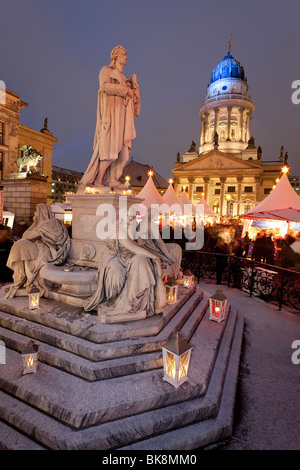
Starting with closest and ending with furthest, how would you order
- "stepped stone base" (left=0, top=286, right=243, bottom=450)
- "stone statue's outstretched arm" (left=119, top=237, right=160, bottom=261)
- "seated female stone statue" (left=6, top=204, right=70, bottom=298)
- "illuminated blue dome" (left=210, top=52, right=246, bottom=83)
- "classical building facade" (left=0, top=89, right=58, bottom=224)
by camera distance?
1. "stepped stone base" (left=0, top=286, right=243, bottom=450)
2. "stone statue's outstretched arm" (left=119, top=237, right=160, bottom=261)
3. "seated female stone statue" (left=6, top=204, right=70, bottom=298)
4. "classical building facade" (left=0, top=89, right=58, bottom=224)
5. "illuminated blue dome" (left=210, top=52, right=246, bottom=83)

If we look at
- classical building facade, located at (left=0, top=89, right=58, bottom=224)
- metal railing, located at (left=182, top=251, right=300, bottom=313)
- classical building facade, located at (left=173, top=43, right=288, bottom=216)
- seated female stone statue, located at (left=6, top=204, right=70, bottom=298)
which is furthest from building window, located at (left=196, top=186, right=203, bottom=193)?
seated female stone statue, located at (left=6, top=204, right=70, bottom=298)

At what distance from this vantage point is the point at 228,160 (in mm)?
56125

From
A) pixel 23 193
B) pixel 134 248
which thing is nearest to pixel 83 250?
pixel 134 248

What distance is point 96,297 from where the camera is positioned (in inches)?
158

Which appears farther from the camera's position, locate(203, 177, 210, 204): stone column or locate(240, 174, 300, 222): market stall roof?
locate(203, 177, 210, 204): stone column

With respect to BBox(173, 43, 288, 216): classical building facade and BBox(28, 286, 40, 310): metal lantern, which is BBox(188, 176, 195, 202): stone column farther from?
BBox(28, 286, 40, 310): metal lantern

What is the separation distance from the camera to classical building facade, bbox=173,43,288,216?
182 ft

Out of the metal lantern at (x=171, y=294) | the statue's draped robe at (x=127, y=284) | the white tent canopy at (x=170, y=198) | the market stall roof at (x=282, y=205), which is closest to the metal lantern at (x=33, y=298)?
the statue's draped robe at (x=127, y=284)

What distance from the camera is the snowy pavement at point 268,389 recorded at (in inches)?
108

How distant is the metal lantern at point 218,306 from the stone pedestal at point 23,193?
57.8 feet

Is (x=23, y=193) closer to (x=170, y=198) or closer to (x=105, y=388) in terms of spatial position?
(x=170, y=198)

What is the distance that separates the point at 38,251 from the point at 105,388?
296 cm

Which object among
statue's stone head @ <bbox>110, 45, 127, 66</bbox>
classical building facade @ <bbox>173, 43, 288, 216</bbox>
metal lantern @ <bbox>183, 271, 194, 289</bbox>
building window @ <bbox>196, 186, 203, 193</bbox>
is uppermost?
classical building facade @ <bbox>173, 43, 288, 216</bbox>

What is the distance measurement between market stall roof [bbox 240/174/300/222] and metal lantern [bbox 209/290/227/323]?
7.16m
